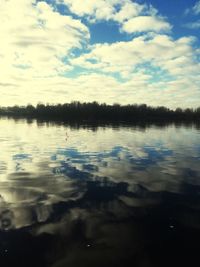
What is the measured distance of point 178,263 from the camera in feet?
38.0

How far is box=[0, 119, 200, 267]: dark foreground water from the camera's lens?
39.7 ft

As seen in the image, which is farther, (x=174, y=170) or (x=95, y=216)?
(x=174, y=170)

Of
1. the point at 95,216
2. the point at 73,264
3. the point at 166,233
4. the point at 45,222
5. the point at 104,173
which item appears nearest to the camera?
the point at 73,264

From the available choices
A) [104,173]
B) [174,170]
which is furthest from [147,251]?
[174,170]

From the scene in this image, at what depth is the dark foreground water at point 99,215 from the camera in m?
12.1

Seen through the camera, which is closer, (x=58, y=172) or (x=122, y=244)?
(x=122, y=244)

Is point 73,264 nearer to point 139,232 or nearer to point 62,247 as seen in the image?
point 62,247

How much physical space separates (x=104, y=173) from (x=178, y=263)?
1570 cm

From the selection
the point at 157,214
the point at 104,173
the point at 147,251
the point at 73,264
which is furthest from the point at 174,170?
the point at 73,264

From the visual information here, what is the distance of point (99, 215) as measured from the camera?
16.5 m

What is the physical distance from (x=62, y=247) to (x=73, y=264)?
143cm

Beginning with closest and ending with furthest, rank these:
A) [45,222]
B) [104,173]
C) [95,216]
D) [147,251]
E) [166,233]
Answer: [147,251]
[166,233]
[45,222]
[95,216]
[104,173]

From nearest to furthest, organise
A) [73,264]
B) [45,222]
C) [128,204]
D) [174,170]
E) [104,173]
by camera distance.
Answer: [73,264], [45,222], [128,204], [104,173], [174,170]

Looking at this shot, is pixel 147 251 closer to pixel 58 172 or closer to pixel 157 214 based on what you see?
pixel 157 214
